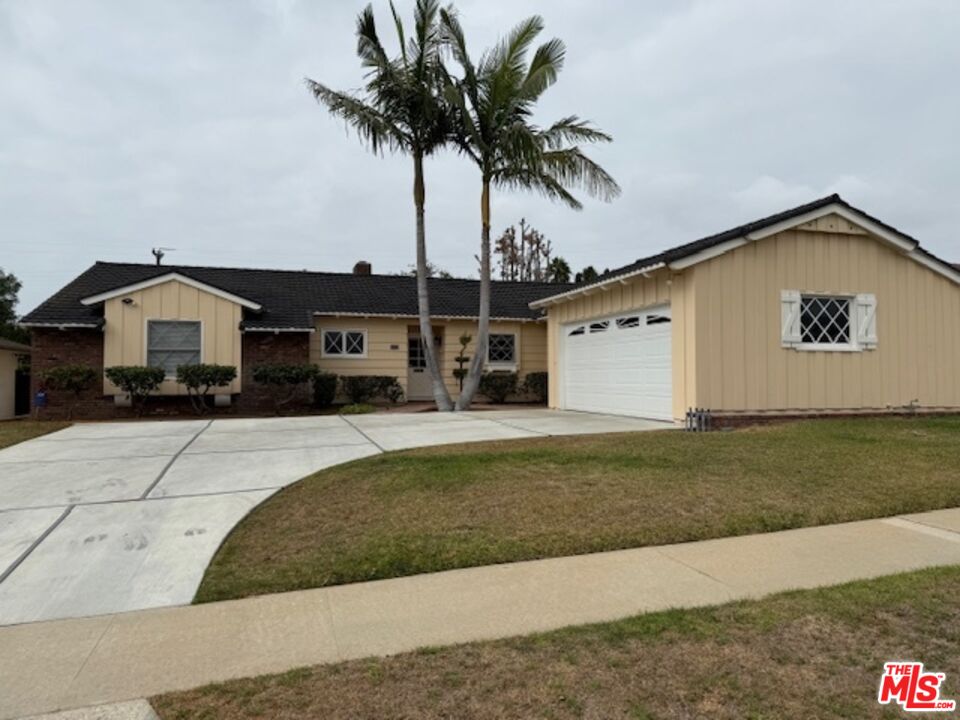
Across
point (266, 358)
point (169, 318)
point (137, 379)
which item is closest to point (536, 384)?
point (266, 358)

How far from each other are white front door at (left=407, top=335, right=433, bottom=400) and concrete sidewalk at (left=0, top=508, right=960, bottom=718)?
1452 centimetres

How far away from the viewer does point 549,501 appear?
18.1ft

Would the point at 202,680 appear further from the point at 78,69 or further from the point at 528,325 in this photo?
the point at 528,325

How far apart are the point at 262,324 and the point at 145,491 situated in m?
9.85

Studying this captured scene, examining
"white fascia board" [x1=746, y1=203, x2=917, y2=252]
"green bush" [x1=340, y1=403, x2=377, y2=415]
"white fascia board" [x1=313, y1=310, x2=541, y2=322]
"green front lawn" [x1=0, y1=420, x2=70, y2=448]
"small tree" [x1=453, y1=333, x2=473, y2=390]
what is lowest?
"green front lawn" [x1=0, y1=420, x2=70, y2=448]

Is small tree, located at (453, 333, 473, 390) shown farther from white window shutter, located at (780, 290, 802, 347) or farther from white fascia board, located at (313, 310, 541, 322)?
white window shutter, located at (780, 290, 802, 347)

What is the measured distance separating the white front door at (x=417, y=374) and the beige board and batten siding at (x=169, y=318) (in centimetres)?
532

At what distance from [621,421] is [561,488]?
6.02 metres

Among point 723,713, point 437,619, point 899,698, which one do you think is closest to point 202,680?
point 437,619

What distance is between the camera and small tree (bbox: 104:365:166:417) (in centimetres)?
1370

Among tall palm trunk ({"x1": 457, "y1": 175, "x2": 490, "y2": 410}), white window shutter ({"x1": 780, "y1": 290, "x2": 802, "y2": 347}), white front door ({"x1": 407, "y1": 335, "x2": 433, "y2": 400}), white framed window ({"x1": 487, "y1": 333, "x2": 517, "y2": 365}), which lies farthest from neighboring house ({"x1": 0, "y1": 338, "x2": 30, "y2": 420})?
white window shutter ({"x1": 780, "y1": 290, "x2": 802, "y2": 347})

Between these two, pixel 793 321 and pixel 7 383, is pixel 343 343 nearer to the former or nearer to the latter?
pixel 7 383

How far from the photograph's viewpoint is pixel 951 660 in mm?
2807

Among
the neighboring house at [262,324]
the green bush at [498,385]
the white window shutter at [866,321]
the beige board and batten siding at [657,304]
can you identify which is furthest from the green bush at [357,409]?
the white window shutter at [866,321]
